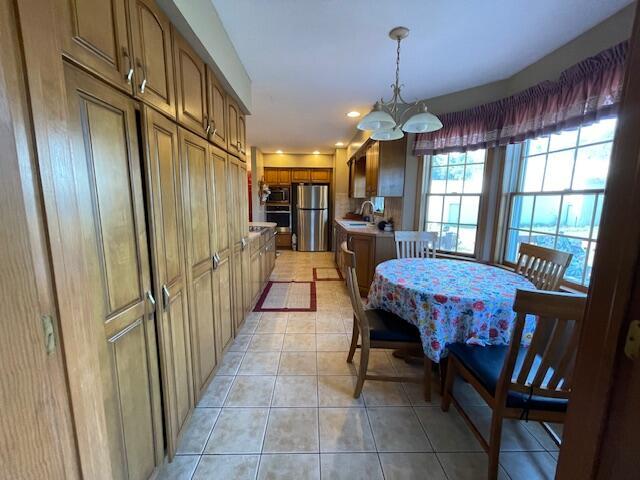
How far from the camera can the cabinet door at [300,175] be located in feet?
21.1

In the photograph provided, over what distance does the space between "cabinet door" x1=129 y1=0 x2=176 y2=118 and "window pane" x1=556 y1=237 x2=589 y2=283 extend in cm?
275

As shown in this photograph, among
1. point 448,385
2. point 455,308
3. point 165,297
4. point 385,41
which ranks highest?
point 385,41

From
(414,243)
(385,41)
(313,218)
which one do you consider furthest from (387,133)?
(313,218)

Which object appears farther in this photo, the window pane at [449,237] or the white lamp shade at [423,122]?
the window pane at [449,237]

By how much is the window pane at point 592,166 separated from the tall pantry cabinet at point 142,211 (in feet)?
8.69

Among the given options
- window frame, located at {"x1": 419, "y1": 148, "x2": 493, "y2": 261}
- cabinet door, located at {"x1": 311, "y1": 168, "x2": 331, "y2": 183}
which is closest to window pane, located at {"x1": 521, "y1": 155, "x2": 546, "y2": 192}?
window frame, located at {"x1": 419, "y1": 148, "x2": 493, "y2": 261}

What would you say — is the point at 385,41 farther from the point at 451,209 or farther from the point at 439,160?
the point at 451,209

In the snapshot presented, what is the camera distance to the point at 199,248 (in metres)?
1.58

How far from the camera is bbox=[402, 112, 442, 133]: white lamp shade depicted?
1885 mm

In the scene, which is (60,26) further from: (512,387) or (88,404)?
(512,387)

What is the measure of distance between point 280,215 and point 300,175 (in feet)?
3.53

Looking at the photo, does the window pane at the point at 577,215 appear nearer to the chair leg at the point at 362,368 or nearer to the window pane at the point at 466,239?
the window pane at the point at 466,239

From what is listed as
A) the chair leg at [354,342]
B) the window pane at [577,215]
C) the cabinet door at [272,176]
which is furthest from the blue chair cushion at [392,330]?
the cabinet door at [272,176]

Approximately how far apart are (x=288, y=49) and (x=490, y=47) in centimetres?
158
